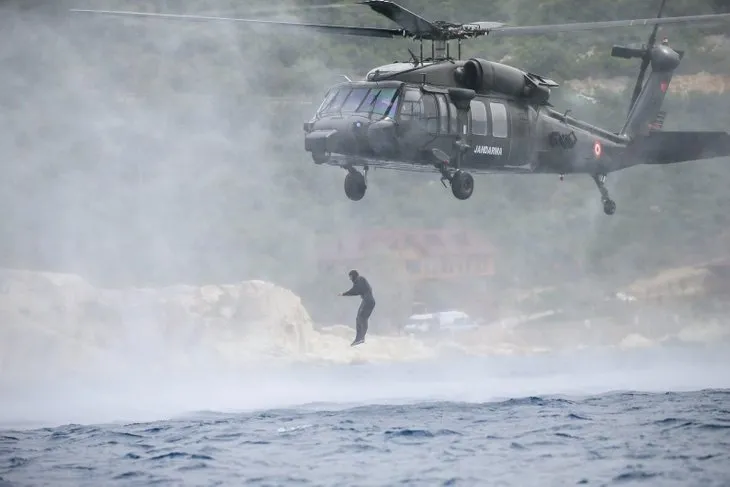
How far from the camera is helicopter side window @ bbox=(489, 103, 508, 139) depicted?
18.4m

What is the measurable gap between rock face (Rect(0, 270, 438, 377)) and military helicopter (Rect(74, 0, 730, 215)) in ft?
34.0

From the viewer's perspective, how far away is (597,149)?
20.3 metres

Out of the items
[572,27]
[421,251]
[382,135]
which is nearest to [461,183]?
[382,135]

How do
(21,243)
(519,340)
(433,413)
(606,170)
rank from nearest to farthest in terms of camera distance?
(433,413) → (606,170) → (21,243) → (519,340)

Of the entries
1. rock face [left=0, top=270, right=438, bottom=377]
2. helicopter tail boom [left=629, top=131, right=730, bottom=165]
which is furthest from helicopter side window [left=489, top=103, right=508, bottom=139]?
rock face [left=0, top=270, right=438, bottom=377]

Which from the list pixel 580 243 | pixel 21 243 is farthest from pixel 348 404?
pixel 580 243

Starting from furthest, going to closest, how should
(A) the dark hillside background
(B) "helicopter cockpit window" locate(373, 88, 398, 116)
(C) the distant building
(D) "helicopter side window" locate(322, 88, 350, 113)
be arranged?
(C) the distant building → (A) the dark hillside background → (D) "helicopter side window" locate(322, 88, 350, 113) → (B) "helicopter cockpit window" locate(373, 88, 398, 116)

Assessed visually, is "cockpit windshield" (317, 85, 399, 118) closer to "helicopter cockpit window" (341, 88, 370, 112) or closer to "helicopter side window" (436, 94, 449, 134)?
"helicopter cockpit window" (341, 88, 370, 112)

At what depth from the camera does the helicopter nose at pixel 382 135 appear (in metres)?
17.2

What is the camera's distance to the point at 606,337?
3169cm

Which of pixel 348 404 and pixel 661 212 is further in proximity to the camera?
pixel 661 212

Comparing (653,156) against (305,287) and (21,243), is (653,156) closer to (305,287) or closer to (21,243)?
(305,287)

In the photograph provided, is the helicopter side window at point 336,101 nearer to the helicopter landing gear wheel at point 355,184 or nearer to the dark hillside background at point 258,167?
the helicopter landing gear wheel at point 355,184

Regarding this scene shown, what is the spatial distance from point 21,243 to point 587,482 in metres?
17.6
